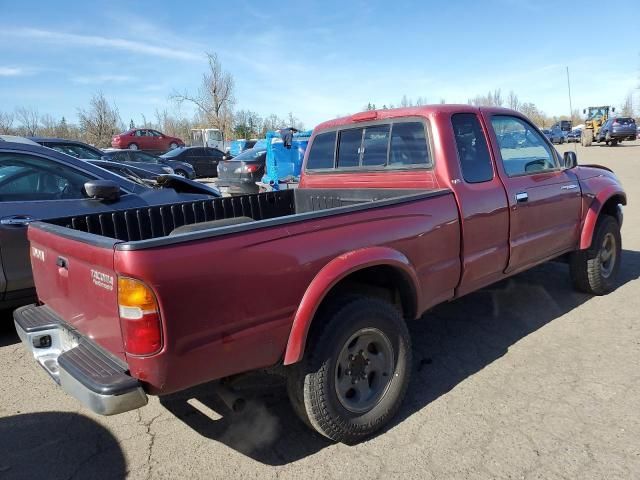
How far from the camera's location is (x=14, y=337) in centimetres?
441

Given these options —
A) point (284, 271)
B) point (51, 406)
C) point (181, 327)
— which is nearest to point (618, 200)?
point (284, 271)

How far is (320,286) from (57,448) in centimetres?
182

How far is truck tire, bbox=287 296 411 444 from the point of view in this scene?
2.53m

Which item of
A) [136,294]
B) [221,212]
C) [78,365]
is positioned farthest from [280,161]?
[136,294]

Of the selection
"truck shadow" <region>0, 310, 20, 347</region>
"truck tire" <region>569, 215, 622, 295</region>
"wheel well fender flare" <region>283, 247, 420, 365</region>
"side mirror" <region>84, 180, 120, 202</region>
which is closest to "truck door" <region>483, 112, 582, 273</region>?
"truck tire" <region>569, 215, 622, 295</region>

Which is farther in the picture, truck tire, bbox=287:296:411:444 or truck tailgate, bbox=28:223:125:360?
truck tire, bbox=287:296:411:444

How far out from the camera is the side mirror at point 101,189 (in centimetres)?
421

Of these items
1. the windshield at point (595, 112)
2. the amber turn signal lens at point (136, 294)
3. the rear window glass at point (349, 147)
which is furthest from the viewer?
the windshield at point (595, 112)

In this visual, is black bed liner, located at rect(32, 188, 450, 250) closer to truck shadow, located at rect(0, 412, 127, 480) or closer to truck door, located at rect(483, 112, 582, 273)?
truck door, located at rect(483, 112, 582, 273)

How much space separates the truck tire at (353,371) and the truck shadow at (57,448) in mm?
1090

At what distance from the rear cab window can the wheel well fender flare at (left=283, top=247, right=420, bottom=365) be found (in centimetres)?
122

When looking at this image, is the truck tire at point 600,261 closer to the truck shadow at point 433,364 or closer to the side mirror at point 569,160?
the truck shadow at point 433,364

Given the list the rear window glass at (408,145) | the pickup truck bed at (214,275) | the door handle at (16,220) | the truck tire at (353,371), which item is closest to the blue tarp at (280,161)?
the door handle at (16,220)

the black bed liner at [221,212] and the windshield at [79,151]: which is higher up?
the windshield at [79,151]
